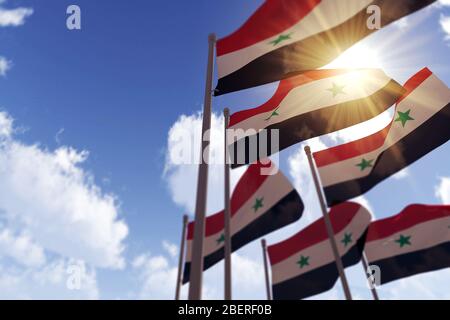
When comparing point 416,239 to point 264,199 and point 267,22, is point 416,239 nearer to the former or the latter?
point 264,199

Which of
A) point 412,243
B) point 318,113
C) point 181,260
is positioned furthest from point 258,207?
point 412,243

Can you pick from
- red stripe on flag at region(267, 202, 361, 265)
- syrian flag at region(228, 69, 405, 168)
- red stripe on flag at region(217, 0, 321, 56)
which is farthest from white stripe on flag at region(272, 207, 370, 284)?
red stripe on flag at region(217, 0, 321, 56)

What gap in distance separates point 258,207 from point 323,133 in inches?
157

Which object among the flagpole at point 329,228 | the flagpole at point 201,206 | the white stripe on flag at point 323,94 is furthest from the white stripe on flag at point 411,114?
the flagpole at point 201,206

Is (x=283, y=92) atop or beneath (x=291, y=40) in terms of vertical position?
atop

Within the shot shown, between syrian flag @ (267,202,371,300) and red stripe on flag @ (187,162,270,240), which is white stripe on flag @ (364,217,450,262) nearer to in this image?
syrian flag @ (267,202,371,300)

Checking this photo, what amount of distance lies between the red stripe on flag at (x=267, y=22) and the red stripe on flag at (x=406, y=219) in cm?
1025

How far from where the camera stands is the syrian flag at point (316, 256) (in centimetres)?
1333

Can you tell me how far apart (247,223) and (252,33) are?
6745 mm

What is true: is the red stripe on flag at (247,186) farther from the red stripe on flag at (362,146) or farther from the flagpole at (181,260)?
the red stripe on flag at (362,146)

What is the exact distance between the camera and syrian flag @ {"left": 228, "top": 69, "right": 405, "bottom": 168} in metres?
9.33

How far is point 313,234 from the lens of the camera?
14.3 metres

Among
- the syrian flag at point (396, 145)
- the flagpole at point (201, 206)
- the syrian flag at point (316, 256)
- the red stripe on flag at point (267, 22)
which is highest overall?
the red stripe on flag at point (267, 22)

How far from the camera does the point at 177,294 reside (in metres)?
10.7
